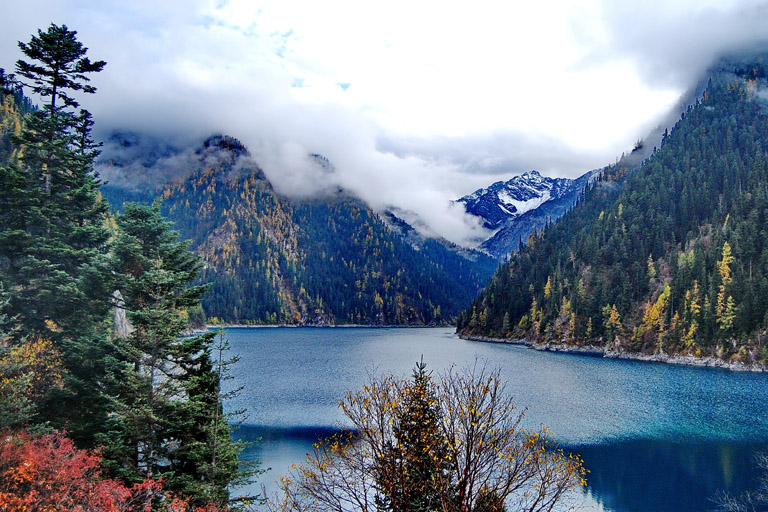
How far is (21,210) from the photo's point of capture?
3169cm

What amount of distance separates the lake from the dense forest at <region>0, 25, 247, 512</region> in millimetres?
14180

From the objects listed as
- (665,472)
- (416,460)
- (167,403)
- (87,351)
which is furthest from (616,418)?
(87,351)

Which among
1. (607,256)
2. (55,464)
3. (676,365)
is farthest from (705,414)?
(607,256)

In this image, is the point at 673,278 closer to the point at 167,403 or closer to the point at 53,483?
the point at 167,403

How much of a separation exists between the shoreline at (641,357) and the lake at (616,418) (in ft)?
19.7

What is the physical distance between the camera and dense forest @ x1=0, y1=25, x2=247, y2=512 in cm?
2092

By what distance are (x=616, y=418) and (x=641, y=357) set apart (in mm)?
80354

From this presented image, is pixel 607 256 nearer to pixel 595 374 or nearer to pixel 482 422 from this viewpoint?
pixel 595 374

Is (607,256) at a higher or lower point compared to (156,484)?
higher

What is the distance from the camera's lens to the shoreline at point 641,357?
340ft

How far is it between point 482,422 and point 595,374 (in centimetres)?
8937

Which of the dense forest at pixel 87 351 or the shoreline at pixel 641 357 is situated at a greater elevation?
the dense forest at pixel 87 351

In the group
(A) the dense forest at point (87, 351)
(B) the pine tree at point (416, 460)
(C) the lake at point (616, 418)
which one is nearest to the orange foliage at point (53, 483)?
(A) the dense forest at point (87, 351)

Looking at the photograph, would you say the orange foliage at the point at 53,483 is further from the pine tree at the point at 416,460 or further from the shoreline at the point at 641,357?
the shoreline at the point at 641,357
